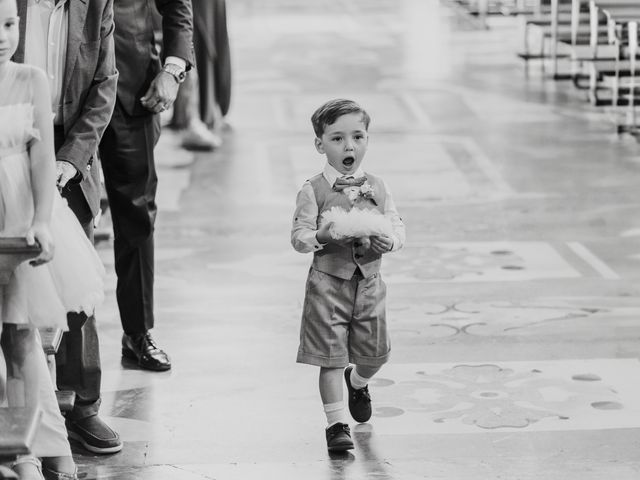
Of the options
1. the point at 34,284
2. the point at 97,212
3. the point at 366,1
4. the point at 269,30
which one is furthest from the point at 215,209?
the point at 366,1

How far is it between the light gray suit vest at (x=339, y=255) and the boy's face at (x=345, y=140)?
11 cm

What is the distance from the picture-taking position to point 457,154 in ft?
34.9

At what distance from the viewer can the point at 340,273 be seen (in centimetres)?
490

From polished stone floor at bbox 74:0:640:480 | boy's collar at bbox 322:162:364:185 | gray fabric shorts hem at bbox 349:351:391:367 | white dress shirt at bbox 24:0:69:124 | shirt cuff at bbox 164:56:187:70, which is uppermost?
white dress shirt at bbox 24:0:69:124

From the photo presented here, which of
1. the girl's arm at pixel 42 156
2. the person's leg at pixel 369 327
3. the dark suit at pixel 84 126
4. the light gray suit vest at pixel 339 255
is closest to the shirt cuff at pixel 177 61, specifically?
the dark suit at pixel 84 126

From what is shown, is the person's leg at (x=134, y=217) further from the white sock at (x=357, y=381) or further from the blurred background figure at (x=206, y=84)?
the blurred background figure at (x=206, y=84)

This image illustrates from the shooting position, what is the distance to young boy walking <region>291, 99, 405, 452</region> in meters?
4.87

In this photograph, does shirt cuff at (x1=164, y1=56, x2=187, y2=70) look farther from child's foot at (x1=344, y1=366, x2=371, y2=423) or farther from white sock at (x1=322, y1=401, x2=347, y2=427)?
white sock at (x1=322, y1=401, x2=347, y2=427)

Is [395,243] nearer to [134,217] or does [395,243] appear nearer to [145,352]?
[134,217]

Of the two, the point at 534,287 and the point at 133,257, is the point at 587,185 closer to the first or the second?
the point at 534,287

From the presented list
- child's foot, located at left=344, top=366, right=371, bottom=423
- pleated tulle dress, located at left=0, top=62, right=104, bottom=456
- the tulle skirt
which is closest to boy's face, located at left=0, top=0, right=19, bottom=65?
pleated tulle dress, located at left=0, top=62, right=104, bottom=456

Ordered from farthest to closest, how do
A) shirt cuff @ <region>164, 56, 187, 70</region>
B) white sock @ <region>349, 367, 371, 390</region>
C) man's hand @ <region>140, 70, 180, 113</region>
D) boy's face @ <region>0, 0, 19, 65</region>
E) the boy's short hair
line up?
shirt cuff @ <region>164, 56, 187, 70</region> < man's hand @ <region>140, 70, 180, 113</region> < white sock @ <region>349, 367, 371, 390</region> < the boy's short hair < boy's face @ <region>0, 0, 19, 65</region>

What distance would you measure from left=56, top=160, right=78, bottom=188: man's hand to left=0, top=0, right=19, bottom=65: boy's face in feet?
2.38

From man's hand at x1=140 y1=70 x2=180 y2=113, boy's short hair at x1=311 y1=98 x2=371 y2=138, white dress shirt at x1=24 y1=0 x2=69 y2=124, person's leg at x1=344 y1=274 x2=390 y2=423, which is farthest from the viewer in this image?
man's hand at x1=140 y1=70 x2=180 y2=113
